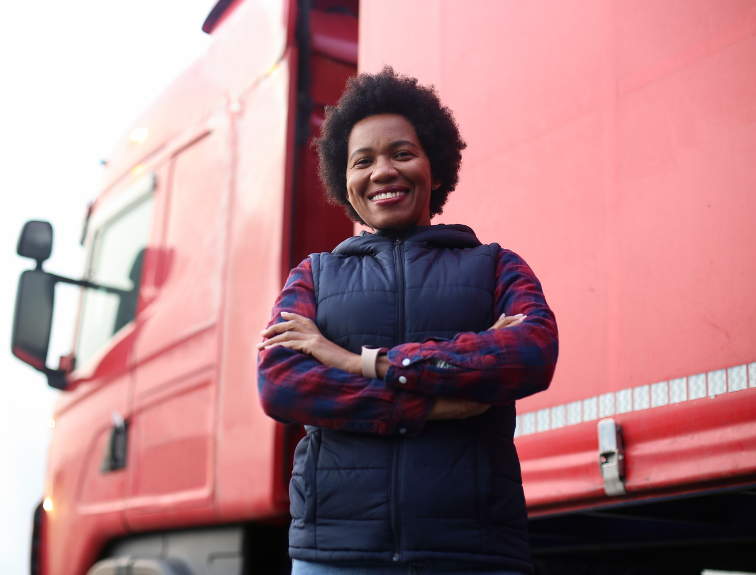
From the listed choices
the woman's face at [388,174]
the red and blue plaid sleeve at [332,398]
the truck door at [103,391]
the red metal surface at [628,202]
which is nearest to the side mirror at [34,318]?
the truck door at [103,391]

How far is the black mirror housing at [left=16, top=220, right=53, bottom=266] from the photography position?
11.1 feet

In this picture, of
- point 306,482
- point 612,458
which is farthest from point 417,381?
point 612,458

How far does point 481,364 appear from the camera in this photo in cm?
123

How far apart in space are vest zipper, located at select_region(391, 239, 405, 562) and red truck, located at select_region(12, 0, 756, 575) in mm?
456

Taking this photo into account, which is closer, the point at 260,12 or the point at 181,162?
the point at 260,12

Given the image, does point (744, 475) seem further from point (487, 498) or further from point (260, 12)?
point (260, 12)

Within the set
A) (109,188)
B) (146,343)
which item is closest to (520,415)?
(146,343)

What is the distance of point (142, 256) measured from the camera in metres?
3.28

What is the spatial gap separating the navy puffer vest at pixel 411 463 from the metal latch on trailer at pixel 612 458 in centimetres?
32

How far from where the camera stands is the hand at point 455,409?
125cm

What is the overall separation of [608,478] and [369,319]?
576 mm

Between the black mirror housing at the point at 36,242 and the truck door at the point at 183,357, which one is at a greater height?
the black mirror housing at the point at 36,242

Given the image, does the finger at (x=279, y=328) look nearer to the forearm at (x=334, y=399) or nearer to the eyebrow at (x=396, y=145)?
the forearm at (x=334, y=399)

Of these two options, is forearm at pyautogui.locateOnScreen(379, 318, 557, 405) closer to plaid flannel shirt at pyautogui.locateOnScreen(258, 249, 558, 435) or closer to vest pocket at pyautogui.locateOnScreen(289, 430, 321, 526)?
plaid flannel shirt at pyautogui.locateOnScreen(258, 249, 558, 435)
